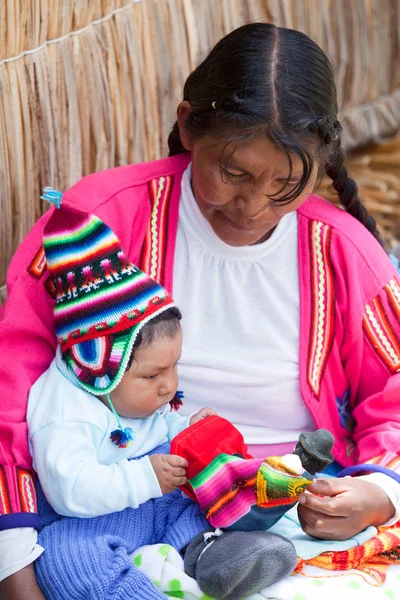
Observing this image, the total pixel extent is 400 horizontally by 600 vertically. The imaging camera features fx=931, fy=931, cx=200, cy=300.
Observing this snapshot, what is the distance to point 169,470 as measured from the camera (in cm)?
195

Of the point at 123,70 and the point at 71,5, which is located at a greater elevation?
the point at 71,5

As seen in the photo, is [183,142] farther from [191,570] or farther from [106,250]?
[191,570]

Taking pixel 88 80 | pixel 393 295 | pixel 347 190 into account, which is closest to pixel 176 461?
pixel 393 295

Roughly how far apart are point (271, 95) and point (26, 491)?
3.26 feet

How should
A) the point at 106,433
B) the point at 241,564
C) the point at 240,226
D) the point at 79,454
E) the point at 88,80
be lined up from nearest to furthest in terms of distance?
the point at 241,564 < the point at 79,454 < the point at 106,433 < the point at 240,226 < the point at 88,80

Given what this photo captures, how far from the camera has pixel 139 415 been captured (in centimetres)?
209

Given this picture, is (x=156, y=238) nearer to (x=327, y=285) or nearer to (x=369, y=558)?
(x=327, y=285)

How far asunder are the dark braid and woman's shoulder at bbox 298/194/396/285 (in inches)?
2.3

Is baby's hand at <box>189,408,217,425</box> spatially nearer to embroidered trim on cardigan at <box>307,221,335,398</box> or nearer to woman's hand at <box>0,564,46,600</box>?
embroidered trim on cardigan at <box>307,221,335,398</box>

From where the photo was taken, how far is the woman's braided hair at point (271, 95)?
1977mm

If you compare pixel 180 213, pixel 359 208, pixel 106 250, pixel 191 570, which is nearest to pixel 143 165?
pixel 180 213

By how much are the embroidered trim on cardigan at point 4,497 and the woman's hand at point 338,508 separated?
24.2 inches

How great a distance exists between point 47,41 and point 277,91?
983 millimetres

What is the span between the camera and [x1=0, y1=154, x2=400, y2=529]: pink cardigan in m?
2.26
